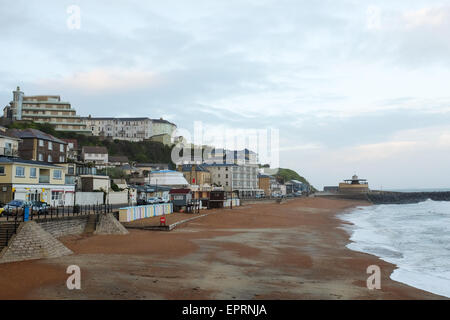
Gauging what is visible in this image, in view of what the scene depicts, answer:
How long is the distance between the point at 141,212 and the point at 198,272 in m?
24.1

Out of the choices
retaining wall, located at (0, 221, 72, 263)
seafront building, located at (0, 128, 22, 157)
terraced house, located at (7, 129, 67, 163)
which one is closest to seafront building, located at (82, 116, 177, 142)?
terraced house, located at (7, 129, 67, 163)

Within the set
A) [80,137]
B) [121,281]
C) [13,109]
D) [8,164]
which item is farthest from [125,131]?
[121,281]

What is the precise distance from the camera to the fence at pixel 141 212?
36.0m

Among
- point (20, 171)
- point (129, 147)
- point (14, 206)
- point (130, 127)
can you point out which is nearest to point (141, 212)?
point (20, 171)

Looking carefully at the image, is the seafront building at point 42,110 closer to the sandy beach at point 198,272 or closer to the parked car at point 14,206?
the parked car at point 14,206

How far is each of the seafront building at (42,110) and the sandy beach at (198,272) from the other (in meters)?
98.0

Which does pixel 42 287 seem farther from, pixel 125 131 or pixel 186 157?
pixel 125 131

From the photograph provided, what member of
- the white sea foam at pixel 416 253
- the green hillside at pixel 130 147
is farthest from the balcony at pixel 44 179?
the green hillside at pixel 130 147

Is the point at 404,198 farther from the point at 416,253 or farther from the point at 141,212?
the point at 141,212

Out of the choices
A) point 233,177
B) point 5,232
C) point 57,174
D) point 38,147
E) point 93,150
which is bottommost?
point 5,232

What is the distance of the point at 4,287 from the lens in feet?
45.3

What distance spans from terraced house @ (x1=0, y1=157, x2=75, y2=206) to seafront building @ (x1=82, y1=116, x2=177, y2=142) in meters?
111

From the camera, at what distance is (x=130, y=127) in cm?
15812

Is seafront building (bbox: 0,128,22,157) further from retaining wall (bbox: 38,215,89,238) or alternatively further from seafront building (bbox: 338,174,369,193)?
seafront building (bbox: 338,174,369,193)
